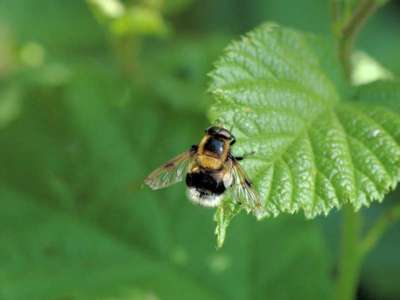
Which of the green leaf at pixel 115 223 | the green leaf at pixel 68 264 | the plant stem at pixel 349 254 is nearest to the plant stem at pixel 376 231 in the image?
the plant stem at pixel 349 254

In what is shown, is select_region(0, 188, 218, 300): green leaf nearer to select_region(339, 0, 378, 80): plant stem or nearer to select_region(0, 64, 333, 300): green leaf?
select_region(0, 64, 333, 300): green leaf

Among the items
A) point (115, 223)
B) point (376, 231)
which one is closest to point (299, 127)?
point (376, 231)

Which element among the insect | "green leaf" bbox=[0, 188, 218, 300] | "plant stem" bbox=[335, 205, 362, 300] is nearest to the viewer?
the insect

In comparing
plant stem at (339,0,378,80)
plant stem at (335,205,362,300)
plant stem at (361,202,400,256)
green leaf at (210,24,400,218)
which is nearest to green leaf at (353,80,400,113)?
green leaf at (210,24,400,218)

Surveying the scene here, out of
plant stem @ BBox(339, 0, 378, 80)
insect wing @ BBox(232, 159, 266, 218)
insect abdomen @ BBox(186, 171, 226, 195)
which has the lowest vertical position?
insect wing @ BBox(232, 159, 266, 218)

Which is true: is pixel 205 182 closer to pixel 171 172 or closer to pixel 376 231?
pixel 171 172
